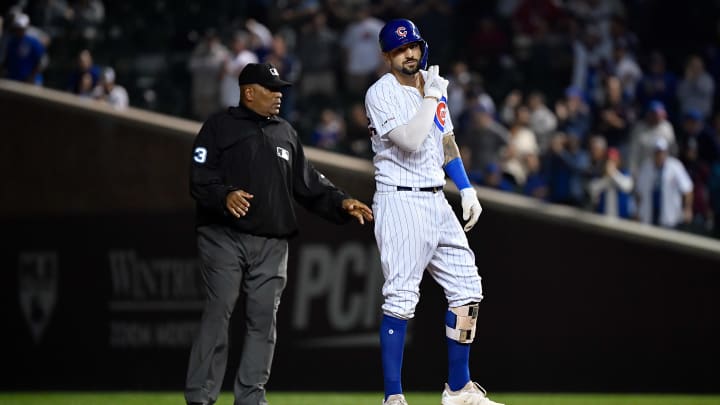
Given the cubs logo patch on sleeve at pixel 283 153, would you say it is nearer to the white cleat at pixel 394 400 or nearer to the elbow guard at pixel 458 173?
the elbow guard at pixel 458 173

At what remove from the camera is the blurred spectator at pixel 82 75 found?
Result: 1391 centimetres

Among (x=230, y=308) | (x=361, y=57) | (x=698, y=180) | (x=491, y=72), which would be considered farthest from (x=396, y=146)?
(x=491, y=72)

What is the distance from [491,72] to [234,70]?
392 cm

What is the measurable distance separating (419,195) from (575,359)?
5.33m

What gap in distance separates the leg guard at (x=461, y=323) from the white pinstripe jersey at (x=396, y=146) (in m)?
0.70

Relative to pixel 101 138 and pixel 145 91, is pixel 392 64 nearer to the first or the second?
pixel 101 138

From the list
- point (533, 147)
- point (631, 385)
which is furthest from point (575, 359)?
point (533, 147)

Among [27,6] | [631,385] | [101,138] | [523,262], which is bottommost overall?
[631,385]

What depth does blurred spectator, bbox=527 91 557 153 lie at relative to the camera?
14.2m

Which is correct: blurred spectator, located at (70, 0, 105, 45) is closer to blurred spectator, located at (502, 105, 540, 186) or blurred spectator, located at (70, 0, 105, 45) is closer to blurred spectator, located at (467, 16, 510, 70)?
blurred spectator, located at (467, 16, 510, 70)

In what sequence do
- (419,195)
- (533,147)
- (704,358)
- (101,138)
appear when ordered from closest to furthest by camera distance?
(419,195) → (704,358) → (101,138) → (533,147)

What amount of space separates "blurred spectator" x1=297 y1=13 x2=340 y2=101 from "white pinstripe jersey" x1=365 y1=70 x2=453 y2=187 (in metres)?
8.70

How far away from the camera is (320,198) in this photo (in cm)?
708

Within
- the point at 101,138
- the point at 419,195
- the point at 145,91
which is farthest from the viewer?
the point at 145,91
